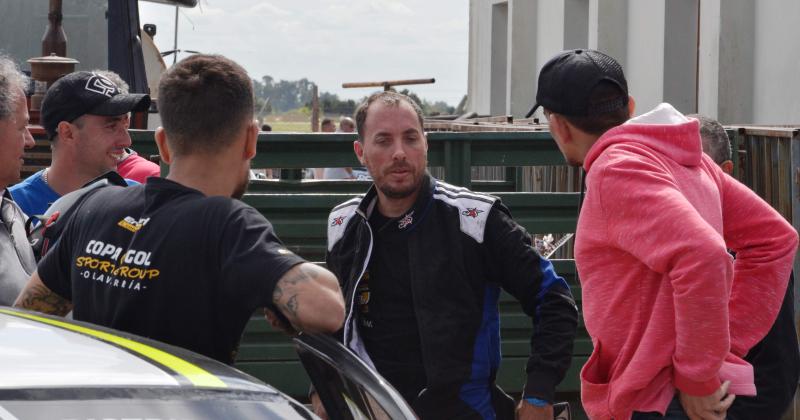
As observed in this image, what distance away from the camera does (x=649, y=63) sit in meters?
15.1

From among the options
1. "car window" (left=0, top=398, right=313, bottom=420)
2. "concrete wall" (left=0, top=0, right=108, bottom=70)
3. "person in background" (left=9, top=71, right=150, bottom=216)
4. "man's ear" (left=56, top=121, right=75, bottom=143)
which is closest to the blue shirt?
"person in background" (left=9, top=71, right=150, bottom=216)

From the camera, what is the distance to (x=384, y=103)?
4.59m

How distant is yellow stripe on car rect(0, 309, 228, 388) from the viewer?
229 centimetres

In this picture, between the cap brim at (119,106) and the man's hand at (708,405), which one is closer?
the man's hand at (708,405)

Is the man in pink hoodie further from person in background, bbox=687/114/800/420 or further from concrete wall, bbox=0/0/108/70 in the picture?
concrete wall, bbox=0/0/108/70

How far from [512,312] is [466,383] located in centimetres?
200

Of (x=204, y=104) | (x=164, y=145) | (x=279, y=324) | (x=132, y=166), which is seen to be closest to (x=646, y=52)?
(x=132, y=166)

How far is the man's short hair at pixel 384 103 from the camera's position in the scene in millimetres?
4594

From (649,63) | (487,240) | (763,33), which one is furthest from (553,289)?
(649,63)

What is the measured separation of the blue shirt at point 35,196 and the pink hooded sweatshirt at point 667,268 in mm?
2478

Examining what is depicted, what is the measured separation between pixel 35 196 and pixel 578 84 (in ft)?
8.78

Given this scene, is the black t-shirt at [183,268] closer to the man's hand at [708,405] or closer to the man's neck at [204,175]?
the man's neck at [204,175]

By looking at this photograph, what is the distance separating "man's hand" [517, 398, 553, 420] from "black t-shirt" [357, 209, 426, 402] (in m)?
0.36

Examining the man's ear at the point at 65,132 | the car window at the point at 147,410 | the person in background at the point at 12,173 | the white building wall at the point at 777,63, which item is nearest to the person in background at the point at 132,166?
the man's ear at the point at 65,132
